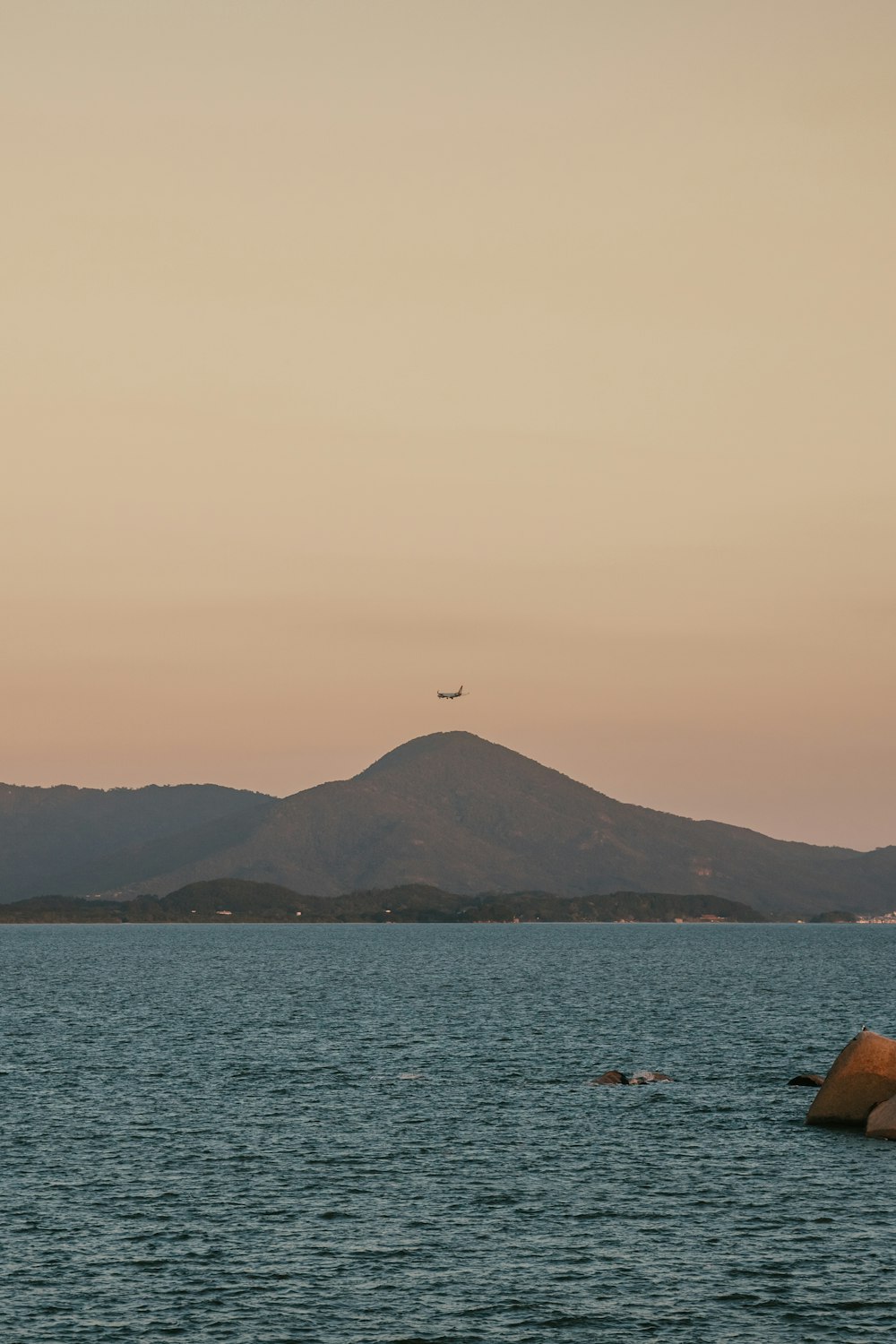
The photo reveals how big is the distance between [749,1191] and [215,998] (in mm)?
108618

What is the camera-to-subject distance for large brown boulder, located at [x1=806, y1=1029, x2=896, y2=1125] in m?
68.8

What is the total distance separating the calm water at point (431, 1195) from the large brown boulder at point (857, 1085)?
7.79 feet

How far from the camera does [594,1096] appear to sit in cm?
7750

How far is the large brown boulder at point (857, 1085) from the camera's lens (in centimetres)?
6881

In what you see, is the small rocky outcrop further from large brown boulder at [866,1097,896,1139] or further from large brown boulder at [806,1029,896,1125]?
large brown boulder at [866,1097,896,1139]

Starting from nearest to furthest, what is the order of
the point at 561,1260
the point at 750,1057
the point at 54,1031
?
1. the point at 561,1260
2. the point at 750,1057
3. the point at 54,1031

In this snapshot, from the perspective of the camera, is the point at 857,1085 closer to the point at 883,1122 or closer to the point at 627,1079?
the point at 883,1122

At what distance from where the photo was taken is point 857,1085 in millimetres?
69062

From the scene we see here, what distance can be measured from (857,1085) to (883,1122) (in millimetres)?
→ 2648

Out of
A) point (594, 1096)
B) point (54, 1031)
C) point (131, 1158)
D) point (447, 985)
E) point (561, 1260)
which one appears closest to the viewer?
point (561, 1260)

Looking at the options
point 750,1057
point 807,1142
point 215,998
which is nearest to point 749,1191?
point 807,1142

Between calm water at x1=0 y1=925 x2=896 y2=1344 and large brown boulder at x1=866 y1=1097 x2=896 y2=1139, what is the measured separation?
5.20ft

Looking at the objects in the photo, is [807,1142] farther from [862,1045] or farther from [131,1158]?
[131,1158]

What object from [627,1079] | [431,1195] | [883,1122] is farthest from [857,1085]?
[431,1195]
